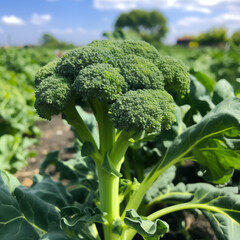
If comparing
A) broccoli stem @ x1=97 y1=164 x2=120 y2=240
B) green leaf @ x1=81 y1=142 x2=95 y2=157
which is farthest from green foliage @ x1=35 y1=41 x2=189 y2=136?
broccoli stem @ x1=97 y1=164 x2=120 y2=240

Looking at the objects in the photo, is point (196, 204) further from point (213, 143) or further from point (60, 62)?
point (60, 62)

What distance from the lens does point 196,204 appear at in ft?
5.98

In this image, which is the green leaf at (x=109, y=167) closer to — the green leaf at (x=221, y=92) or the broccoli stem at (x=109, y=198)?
the broccoli stem at (x=109, y=198)

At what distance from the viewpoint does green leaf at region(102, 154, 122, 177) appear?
5.00ft

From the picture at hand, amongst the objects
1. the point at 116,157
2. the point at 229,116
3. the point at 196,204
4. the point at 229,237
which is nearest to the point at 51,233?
the point at 116,157

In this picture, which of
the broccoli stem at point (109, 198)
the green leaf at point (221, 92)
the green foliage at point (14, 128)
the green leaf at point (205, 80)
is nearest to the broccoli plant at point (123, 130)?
the broccoli stem at point (109, 198)

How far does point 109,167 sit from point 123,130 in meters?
0.21

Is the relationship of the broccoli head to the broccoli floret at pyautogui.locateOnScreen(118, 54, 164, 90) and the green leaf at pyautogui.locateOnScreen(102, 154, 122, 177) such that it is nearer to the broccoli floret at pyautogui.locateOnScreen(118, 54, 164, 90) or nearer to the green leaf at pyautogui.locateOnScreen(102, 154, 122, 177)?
the broccoli floret at pyautogui.locateOnScreen(118, 54, 164, 90)

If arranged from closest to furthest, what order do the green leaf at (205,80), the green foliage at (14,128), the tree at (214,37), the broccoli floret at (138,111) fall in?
the broccoli floret at (138,111) < the green leaf at (205,80) < the green foliage at (14,128) < the tree at (214,37)

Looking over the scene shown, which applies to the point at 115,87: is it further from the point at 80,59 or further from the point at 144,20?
the point at 144,20

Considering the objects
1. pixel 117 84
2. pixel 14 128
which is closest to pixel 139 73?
pixel 117 84

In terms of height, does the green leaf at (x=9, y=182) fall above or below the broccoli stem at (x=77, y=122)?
below

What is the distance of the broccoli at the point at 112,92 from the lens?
139cm

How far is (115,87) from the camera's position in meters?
1.42
